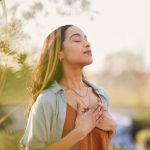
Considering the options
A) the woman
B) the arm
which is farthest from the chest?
the arm

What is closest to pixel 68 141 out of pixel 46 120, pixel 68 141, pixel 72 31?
pixel 68 141

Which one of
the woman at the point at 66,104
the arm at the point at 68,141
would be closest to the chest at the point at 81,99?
the woman at the point at 66,104

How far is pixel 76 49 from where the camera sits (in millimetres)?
2301

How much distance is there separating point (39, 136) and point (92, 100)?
211mm

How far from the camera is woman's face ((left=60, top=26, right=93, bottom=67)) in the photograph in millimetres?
2277

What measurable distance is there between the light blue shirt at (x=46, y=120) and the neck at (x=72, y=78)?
0.06 meters

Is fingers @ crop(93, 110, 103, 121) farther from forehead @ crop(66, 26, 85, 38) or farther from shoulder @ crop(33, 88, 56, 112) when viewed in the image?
forehead @ crop(66, 26, 85, 38)

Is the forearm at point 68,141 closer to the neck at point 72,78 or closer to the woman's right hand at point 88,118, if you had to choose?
the woman's right hand at point 88,118

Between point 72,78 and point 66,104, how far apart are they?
3.9 inches

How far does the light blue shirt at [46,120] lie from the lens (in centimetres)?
226

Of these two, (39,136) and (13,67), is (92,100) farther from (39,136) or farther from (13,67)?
(13,67)

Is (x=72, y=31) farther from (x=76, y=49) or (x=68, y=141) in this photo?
(x=68, y=141)

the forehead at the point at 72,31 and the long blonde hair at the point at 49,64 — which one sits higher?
the forehead at the point at 72,31

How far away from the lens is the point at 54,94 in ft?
7.50
